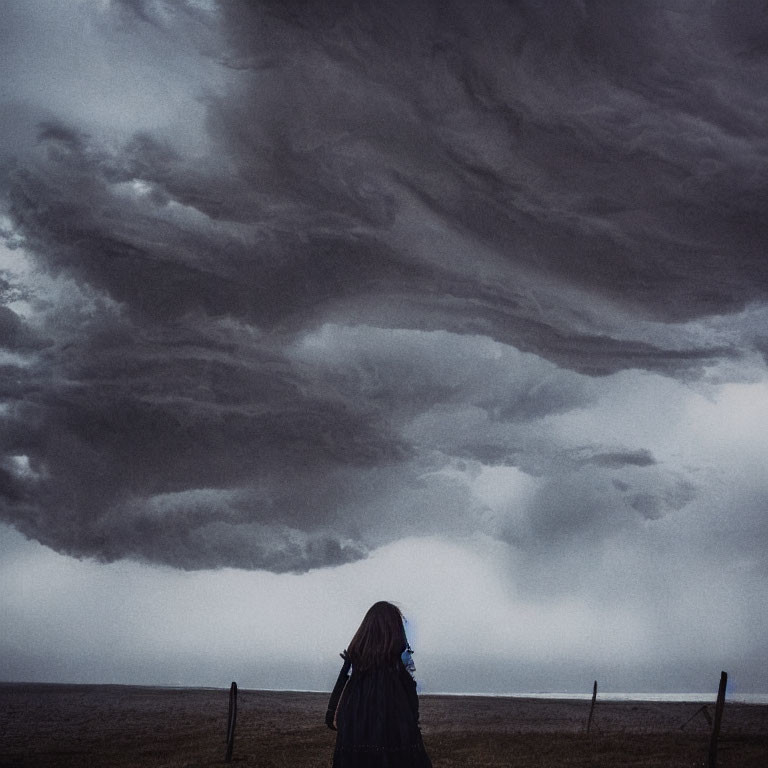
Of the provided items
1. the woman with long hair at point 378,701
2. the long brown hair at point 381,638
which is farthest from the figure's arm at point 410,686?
the long brown hair at point 381,638

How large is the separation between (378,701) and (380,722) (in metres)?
0.18

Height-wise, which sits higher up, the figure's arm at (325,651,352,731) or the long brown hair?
the long brown hair

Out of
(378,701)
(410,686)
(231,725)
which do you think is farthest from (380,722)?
(231,725)

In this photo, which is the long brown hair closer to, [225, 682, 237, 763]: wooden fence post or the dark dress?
the dark dress

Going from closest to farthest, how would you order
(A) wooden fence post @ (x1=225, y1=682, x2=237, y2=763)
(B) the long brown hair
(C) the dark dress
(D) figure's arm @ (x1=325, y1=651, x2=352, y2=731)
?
(C) the dark dress
(B) the long brown hair
(D) figure's arm @ (x1=325, y1=651, x2=352, y2=731)
(A) wooden fence post @ (x1=225, y1=682, x2=237, y2=763)

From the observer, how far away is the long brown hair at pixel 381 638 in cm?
709

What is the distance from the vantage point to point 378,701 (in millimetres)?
7043

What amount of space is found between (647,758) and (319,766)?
1016 cm

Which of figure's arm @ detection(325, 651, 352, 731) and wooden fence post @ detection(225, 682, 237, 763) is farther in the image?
wooden fence post @ detection(225, 682, 237, 763)

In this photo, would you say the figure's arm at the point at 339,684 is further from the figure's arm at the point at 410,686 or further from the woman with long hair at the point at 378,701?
the figure's arm at the point at 410,686

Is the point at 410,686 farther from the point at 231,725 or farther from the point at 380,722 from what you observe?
the point at 231,725

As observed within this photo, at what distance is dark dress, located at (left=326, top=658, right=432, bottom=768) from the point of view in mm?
6871

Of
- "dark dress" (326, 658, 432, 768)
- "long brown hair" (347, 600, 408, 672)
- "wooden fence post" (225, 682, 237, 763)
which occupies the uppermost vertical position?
"long brown hair" (347, 600, 408, 672)

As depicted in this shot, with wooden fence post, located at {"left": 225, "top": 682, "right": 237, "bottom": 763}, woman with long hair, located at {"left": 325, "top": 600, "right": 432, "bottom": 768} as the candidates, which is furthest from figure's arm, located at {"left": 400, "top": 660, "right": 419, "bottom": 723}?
wooden fence post, located at {"left": 225, "top": 682, "right": 237, "bottom": 763}
